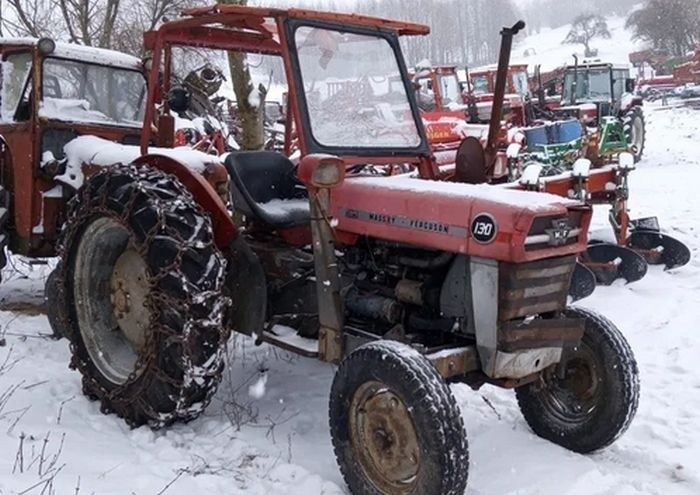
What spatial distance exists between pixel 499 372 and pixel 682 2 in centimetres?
5783

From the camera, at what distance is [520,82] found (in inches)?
883

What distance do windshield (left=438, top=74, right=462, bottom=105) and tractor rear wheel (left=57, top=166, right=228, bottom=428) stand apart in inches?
596

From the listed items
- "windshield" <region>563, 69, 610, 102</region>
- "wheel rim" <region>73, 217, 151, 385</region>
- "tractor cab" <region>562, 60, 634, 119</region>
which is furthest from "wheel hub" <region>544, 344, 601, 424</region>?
"windshield" <region>563, 69, 610, 102</region>

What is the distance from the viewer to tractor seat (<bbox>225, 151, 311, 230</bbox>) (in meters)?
4.07

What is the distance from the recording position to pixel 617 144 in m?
12.8

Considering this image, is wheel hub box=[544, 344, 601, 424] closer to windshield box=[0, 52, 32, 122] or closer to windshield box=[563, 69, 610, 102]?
windshield box=[0, 52, 32, 122]

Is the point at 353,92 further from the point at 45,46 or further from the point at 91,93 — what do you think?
the point at 91,93

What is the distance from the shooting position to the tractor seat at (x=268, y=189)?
4066 millimetres

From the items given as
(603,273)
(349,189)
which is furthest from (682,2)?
(349,189)

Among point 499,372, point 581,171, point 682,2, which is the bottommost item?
point 499,372

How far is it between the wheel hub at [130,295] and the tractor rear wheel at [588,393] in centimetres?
203

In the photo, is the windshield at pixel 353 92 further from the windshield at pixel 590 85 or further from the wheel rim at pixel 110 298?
the windshield at pixel 590 85

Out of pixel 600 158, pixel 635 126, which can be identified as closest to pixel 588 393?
pixel 600 158

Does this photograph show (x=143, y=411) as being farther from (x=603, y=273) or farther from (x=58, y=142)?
(x=603, y=273)
